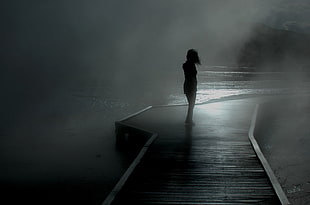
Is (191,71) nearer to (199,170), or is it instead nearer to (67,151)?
(199,170)

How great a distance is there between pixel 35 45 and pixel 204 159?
6710 cm

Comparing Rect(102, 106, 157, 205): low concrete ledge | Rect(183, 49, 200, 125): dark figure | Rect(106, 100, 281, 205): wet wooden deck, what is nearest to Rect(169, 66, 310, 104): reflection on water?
Rect(102, 106, 157, 205): low concrete ledge

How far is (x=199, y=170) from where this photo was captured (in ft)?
25.9

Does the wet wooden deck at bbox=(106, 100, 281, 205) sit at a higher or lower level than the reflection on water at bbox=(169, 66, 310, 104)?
higher

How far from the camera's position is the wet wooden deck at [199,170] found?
6.55m

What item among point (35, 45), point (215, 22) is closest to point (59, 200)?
point (215, 22)

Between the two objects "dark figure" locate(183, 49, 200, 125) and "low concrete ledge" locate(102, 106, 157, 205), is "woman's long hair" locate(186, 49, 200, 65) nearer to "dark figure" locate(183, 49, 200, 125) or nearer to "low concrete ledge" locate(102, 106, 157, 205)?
"dark figure" locate(183, 49, 200, 125)

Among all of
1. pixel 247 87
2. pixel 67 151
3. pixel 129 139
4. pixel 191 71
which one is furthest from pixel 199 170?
pixel 247 87

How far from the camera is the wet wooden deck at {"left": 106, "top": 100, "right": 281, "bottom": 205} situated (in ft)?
21.5

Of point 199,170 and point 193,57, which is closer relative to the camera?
point 199,170

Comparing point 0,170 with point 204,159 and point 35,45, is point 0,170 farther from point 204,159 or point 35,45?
point 35,45

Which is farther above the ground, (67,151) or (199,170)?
(199,170)

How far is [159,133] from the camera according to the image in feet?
37.6

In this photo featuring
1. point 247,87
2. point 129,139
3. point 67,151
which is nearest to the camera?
point 129,139
